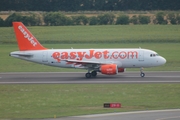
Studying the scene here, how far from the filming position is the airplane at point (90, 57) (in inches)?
2147

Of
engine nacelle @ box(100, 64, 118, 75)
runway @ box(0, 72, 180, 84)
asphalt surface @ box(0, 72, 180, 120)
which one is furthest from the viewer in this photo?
engine nacelle @ box(100, 64, 118, 75)

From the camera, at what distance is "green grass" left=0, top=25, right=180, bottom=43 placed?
98750 millimetres

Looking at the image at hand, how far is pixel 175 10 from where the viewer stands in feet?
434

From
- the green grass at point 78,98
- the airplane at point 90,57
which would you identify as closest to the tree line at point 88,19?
the airplane at point 90,57

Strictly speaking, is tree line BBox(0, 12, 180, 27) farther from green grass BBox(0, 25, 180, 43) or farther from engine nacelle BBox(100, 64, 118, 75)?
engine nacelle BBox(100, 64, 118, 75)

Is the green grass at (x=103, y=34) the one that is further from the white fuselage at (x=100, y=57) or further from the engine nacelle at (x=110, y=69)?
the engine nacelle at (x=110, y=69)

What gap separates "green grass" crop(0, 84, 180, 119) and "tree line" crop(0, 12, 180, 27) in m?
70.0

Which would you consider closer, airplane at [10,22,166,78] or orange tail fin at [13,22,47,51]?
airplane at [10,22,166,78]

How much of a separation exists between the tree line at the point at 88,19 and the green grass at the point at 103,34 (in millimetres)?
4458
